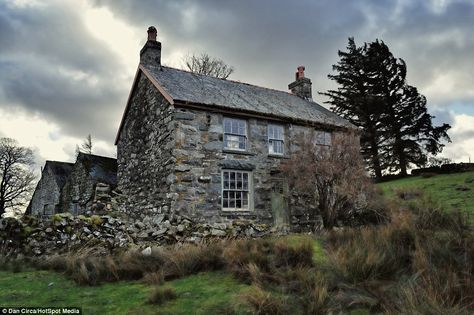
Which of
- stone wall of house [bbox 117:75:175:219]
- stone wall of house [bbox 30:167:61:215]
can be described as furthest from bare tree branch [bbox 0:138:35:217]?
stone wall of house [bbox 117:75:175:219]

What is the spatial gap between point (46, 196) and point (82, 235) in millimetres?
26465

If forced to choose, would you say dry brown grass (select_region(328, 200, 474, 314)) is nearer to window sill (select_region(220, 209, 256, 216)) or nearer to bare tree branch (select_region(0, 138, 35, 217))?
window sill (select_region(220, 209, 256, 216))

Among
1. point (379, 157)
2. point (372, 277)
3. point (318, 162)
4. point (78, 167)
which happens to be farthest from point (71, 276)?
point (379, 157)

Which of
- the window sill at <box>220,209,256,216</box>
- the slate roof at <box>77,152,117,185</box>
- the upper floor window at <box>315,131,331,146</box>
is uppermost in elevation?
the upper floor window at <box>315,131,331,146</box>

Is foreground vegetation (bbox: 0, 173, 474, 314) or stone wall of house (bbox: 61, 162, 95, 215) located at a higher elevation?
stone wall of house (bbox: 61, 162, 95, 215)

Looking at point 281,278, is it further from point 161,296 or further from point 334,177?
point 334,177

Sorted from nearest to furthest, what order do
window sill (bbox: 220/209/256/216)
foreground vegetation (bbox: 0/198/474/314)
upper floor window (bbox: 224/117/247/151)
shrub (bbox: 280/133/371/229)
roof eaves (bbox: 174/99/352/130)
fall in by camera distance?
foreground vegetation (bbox: 0/198/474/314)
shrub (bbox: 280/133/371/229)
window sill (bbox: 220/209/256/216)
roof eaves (bbox: 174/99/352/130)
upper floor window (bbox: 224/117/247/151)

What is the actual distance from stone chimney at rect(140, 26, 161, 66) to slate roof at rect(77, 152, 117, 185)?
314 inches

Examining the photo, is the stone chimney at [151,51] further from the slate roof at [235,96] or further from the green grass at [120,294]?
the green grass at [120,294]

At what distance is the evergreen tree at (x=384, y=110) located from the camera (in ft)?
95.4

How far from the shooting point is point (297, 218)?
17.0m

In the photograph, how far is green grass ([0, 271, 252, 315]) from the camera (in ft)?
15.1

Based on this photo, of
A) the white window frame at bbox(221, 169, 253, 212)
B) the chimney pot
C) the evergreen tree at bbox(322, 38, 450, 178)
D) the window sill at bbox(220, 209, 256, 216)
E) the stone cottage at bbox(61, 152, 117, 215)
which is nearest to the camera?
the window sill at bbox(220, 209, 256, 216)

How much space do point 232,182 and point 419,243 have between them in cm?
1027
